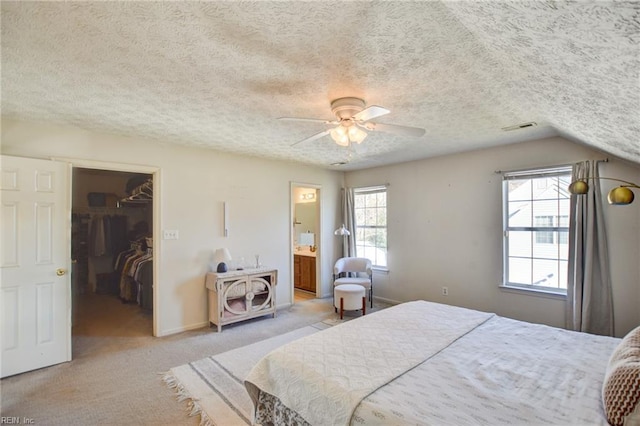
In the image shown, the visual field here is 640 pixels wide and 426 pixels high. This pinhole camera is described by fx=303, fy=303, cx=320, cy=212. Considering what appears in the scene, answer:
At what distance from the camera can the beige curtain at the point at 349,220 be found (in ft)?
19.2

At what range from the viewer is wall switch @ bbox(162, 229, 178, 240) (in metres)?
3.88

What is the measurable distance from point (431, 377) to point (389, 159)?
12.4ft

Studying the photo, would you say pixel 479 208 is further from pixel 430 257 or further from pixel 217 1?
pixel 217 1

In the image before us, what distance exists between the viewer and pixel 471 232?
14.3 feet

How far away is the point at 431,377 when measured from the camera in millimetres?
1630

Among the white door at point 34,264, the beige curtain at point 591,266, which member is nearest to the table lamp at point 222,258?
the white door at point 34,264

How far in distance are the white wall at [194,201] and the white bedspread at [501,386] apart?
3305 millimetres

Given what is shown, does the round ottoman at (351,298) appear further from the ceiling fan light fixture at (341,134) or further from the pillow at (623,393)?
the pillow at (623,393)

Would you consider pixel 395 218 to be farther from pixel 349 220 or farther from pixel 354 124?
pixel 354 124

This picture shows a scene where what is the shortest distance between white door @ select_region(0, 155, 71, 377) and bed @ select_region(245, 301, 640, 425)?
251 cm

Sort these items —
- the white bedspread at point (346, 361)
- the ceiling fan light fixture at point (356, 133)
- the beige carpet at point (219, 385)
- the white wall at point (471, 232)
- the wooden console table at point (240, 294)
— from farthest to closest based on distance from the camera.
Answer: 1. the wooden console table at point (240, 294)
2. the white wall at point (471, 232)
3. the ceiling fan light fixture at point (356, 133)
4. the beige carpet at point (219, 385)
5. the white bedspread at point (346, 361)

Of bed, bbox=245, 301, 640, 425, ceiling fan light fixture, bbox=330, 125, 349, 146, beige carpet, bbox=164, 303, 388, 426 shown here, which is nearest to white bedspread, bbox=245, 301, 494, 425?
bed, bbox=245, 301, 640, 425

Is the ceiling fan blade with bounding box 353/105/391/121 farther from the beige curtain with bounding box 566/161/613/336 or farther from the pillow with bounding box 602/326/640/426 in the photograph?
the beige curtain with bounding box 566/161/613/336

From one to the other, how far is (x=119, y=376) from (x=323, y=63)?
3.22 meters
